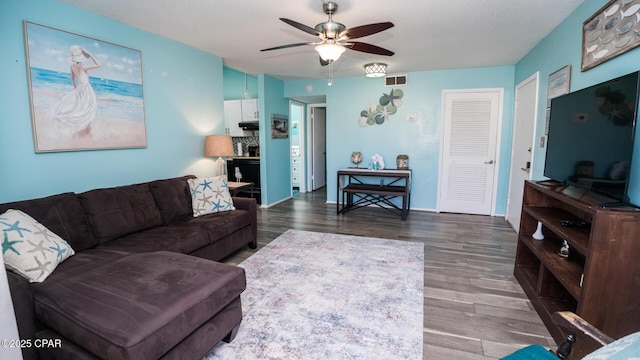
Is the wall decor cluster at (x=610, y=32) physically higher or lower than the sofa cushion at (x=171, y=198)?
higher

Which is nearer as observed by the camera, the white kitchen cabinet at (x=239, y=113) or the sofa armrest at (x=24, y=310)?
the sofa armrest at (x=24, y=310)

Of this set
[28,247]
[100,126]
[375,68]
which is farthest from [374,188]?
[28,247]

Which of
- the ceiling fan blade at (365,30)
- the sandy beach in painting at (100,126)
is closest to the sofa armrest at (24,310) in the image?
the sandy beach in painting at (100,126)

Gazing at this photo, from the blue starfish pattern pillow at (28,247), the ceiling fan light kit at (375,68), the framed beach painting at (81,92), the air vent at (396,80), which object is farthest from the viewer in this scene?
the air vent at (396,80)

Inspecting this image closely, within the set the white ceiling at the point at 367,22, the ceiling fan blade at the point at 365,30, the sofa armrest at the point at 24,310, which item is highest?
the white ceiling at the point at 367,22

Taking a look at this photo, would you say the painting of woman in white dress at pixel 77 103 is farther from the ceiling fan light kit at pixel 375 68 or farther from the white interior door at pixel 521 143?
the white interior door at pixel 521 143

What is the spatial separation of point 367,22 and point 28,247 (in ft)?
10.2

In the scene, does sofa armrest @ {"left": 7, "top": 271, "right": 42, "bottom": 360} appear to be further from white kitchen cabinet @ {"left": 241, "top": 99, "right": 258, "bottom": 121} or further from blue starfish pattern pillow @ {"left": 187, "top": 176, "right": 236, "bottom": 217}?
white kitchen cabinet @ {"left": 241, "top": 99, "right": 258, "bottom": 121}

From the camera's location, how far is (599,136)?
1776 millimetres

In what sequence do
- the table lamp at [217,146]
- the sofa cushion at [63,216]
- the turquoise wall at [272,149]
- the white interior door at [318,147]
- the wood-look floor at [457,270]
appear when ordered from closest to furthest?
the wood-look floor at [457,270], the sofa cushion at [63,216], the table lamp at [217,146], the turquoise wall at [272,149], the white interior door at [318,147]

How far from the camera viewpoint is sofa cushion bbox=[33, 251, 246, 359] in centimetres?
130

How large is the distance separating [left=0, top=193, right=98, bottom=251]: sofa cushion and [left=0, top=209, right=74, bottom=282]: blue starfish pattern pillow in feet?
0.58

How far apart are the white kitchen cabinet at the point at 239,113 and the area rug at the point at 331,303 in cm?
293

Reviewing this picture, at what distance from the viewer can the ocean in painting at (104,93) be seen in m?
2.34
